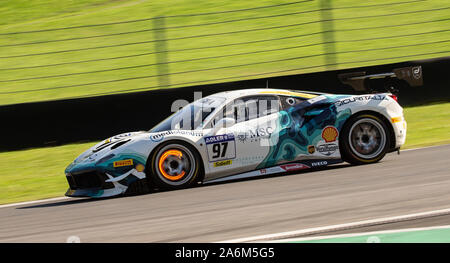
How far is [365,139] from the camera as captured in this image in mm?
8430

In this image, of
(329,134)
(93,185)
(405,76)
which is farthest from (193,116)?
(405,76)

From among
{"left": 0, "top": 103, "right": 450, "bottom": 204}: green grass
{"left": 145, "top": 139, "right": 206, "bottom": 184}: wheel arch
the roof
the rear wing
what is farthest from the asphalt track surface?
the rear wing

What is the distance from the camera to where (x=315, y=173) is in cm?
819

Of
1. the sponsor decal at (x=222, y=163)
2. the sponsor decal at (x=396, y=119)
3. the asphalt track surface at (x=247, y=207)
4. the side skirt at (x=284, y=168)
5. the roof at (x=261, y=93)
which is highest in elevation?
the roof at (x=261, y=93)

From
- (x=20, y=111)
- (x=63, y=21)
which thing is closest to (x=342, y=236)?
(x=20, y=111)

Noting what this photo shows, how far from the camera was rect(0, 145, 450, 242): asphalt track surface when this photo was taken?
571cm

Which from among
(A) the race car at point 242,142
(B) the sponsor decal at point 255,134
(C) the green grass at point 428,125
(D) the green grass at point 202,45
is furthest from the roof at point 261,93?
(D) the green grass at point 202,45

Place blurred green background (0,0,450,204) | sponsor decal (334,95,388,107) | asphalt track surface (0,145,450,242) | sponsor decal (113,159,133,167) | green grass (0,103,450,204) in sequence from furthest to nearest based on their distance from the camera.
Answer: blurred green background (0,0,450,204), green grass (0,103,450,204), sponsor decal (334,95,388,107), sponsor decal (113,159,133,167), asphalt track surface (0,145,450,242)

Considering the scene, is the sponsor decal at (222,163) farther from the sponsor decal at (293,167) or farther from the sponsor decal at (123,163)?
the sponsor decal at (123,163)

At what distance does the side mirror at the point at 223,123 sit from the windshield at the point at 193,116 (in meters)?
0.19

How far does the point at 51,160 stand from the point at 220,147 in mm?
4056

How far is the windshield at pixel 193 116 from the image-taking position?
818cm

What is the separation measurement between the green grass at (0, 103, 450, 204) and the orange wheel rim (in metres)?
1.59

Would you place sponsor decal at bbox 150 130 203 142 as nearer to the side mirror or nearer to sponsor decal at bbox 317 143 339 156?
the side mirror
